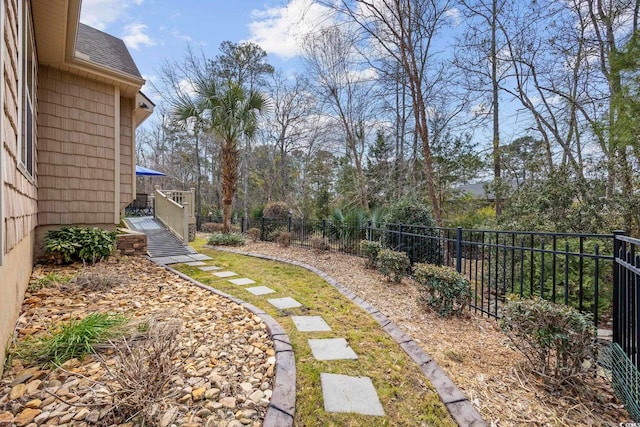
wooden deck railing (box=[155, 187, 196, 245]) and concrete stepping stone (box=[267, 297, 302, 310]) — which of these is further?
wooden deck railing (box=[155, 187, 196, 245])

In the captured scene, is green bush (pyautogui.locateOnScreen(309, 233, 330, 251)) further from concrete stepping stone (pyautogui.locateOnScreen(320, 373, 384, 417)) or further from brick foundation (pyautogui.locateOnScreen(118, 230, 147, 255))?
concrete stepping stone (pyautogui.locateOnScreen(320, 373, 384, 417))

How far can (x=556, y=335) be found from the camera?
2.27 meters

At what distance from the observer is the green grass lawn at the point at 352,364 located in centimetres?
194

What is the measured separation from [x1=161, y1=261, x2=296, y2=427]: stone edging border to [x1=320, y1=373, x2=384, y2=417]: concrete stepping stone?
24 centimetres

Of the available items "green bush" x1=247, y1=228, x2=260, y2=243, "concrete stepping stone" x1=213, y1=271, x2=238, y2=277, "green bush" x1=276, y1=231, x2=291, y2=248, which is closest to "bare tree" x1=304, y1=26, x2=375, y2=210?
"green bush" x1=276, y1=231, x2=291, y2=248

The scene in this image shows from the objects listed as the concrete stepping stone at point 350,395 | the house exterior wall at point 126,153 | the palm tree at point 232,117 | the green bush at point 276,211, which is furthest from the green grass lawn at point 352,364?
the green bush at point 276,211

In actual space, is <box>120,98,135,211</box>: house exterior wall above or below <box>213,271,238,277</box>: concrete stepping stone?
above

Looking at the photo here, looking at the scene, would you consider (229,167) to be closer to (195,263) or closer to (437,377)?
(195,263)

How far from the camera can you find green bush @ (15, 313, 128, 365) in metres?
2.30

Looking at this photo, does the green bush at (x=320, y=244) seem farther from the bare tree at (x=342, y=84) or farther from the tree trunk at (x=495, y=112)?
the tree trunk at (x=495, y=112)

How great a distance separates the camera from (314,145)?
55.3 feet

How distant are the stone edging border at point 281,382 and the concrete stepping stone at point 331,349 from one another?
9.4 inches

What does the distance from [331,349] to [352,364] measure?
0.96 feet

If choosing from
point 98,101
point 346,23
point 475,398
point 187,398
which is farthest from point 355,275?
point 98,101
